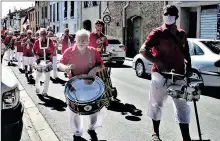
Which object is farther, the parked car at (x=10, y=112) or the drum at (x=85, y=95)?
the drum at (x=85, y=95)

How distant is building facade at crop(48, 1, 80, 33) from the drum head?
30.5 meters

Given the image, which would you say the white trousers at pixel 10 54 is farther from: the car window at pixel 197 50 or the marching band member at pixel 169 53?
the marching band member at pixel 169 53

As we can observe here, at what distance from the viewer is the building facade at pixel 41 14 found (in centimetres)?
4906

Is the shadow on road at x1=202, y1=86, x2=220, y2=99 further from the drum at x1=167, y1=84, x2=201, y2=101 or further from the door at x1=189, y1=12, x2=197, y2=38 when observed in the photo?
the door at x1=189, y1=12, x2=197, y2=38

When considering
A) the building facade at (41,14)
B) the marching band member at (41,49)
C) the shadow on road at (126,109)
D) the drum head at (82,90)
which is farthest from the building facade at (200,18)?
the building facade at (41,14)

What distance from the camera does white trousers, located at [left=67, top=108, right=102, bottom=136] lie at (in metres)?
5.01

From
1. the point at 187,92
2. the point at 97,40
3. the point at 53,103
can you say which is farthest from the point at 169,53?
the point at 53,103

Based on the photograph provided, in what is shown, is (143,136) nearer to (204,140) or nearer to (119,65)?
(204,140)

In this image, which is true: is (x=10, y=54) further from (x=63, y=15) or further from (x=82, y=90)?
(x=63, y=15)

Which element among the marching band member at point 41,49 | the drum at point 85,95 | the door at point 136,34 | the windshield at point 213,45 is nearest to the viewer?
the drum at point 85,95

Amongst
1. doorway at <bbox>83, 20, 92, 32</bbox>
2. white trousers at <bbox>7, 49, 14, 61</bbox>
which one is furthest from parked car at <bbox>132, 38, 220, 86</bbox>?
doorway at <bbox>83, 20, 92, 32</bbox>

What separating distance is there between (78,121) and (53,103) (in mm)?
3122

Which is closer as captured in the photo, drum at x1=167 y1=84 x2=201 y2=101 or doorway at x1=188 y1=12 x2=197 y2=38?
drum at x1=167 y1=84 x2=201 y2=101

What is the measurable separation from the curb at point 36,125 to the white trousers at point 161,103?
5.05 feet
